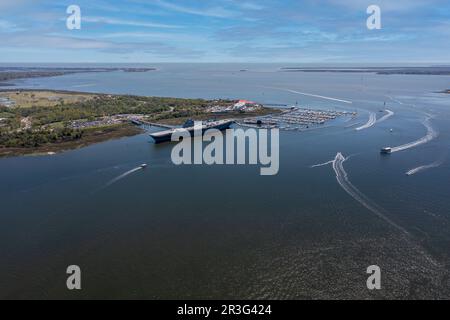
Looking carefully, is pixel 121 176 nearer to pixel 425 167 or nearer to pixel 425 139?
pixel 425 167

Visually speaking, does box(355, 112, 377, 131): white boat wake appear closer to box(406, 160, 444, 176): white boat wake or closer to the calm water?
the calm water

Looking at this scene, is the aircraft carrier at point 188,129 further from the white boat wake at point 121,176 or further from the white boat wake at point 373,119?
the white boat wake at point 373,119

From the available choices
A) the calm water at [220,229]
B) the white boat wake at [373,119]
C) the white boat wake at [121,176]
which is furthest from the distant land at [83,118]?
the white boat wake at [373,119]

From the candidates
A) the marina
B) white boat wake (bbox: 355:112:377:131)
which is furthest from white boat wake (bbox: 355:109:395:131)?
→ the marina

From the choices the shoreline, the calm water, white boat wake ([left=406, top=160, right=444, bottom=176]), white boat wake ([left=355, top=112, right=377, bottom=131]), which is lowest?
the calm water
